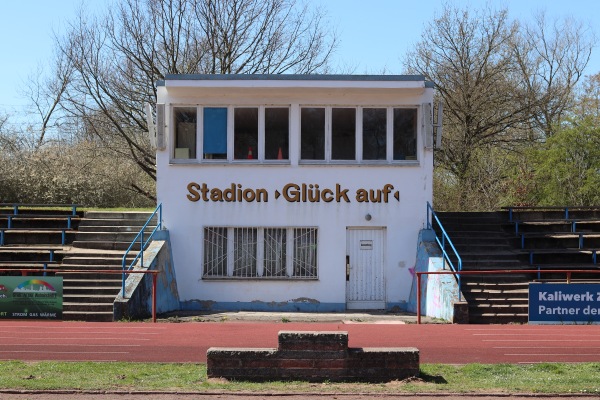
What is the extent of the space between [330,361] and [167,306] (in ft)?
36.7

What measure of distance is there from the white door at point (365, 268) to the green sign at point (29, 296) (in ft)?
27.1

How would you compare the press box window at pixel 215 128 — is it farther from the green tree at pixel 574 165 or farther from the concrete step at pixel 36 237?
the green tree at pixel 574 165

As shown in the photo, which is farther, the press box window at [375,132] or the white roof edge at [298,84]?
the press box window at [375,132]

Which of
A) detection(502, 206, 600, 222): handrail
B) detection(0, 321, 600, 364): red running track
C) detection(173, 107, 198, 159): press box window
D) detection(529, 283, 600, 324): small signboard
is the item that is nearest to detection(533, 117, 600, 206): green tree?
detection(502, 206, 600, 222): handrail

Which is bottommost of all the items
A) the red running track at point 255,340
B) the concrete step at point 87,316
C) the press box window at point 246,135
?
the red running track at point 255,340

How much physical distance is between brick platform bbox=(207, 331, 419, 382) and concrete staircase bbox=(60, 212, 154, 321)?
8.69 metres

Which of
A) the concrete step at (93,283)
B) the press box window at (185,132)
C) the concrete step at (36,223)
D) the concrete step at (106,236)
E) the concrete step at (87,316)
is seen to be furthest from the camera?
the concrete step at (36,223)

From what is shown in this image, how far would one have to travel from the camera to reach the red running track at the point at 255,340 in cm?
1570

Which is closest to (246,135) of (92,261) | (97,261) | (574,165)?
(97,261)

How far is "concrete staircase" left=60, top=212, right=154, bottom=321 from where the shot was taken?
21.7 meters

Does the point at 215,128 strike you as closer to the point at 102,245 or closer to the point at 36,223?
the point at 102,245

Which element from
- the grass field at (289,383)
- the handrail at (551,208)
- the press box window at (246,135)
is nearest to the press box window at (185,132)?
the press box window at (246,135)

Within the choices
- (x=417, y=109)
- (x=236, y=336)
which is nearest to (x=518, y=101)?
(x=417, y=109)

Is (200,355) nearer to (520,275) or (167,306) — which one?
(167,306)
